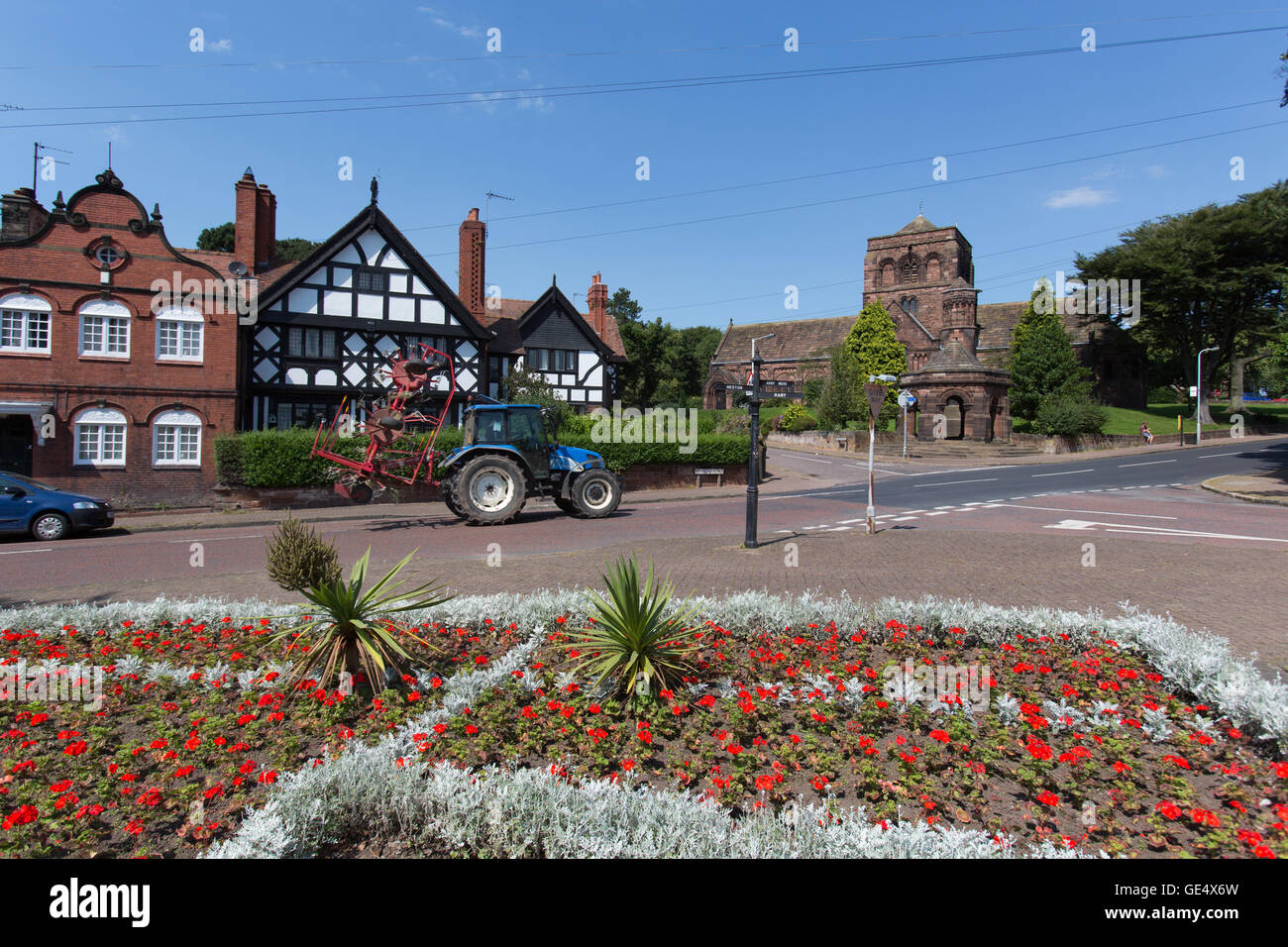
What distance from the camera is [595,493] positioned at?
57.8 feet

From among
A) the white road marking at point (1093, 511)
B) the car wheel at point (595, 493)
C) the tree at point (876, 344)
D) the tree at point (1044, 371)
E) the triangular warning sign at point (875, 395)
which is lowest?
the white road marking at point (1093, 511)

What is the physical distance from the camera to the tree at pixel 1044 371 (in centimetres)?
4994

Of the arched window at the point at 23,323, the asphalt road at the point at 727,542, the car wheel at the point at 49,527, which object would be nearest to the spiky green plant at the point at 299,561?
the asphalt road at the point at 727,542

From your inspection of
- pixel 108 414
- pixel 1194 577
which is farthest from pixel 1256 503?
pixel 108 414

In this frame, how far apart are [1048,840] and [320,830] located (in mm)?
3725

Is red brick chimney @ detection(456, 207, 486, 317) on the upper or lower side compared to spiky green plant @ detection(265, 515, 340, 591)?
upper

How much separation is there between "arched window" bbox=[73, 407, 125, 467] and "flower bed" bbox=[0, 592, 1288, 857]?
835 inches

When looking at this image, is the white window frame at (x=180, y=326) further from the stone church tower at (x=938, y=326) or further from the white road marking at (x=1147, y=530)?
the stone church tower at (x=938, y=326)

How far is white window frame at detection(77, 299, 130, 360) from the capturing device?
23.5 m

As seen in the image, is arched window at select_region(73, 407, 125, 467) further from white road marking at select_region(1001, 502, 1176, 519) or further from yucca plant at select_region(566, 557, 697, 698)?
white road marking at select_region(1001, 502, 1176, 519)

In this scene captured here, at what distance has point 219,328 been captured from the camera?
81.6ft

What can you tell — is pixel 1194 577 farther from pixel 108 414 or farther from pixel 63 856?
pixel 108 414

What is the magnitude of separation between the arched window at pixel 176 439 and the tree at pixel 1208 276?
198 feet

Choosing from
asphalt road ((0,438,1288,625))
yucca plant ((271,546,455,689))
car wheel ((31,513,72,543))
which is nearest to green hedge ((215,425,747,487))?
asphalt road ((0,438,1288,625))
